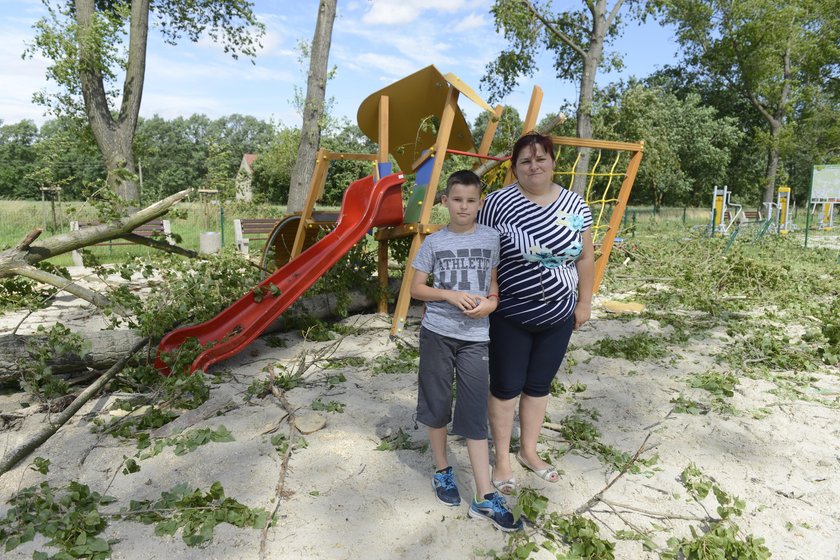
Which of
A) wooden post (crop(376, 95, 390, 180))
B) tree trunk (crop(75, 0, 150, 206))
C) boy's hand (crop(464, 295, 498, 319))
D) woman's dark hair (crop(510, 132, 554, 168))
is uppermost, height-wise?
tree trunk (crop(75, 0, 150, 206))

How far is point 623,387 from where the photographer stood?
148 inches

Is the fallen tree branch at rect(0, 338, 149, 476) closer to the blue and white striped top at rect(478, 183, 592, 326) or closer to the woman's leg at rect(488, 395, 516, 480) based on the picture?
the woman's leg at rect(488, 395, 516, 480)

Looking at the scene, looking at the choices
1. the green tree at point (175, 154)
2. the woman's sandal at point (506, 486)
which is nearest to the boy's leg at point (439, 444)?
the woman's sandal at point (506, 486)

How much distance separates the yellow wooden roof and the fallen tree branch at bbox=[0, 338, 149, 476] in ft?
11.2

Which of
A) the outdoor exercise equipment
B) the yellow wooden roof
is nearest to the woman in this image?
the yellow wooden roof

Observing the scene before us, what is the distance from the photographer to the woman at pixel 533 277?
222 centimetres

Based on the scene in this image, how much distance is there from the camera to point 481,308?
2158 millimetres

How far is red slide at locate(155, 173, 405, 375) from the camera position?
13.3 ft

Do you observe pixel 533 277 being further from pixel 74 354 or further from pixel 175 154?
pixel 175 154

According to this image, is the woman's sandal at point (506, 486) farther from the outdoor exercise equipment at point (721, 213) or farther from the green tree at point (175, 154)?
the green tree at point (175, 154)

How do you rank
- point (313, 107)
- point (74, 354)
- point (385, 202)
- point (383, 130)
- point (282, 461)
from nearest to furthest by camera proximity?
point (282, 461) < point (74, 354) < point (385, 202) < point (383, 130) < point (313, 107)

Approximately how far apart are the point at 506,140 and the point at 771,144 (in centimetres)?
2413

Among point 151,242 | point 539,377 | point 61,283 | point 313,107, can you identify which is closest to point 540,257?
point 539,377

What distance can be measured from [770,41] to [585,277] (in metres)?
29.3
